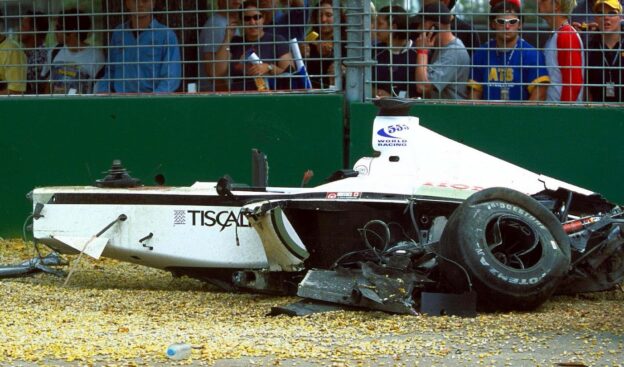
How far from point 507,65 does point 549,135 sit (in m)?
0.68

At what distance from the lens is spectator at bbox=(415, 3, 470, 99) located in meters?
11.1

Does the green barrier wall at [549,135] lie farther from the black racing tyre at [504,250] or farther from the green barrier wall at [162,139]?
the black racing tyre at [504,250]

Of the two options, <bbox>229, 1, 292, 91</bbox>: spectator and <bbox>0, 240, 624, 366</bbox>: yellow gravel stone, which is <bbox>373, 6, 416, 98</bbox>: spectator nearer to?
<bbox>229, 1, 292, 91</bbox>: spectator

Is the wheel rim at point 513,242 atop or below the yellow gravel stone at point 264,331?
atop

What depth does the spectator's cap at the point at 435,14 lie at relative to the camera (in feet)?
36.4

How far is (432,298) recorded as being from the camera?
8.34 meters

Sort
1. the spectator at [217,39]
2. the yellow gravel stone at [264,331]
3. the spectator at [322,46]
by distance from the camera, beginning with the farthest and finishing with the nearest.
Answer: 1. the spectator at [217,39]
2. the spectator at [322,46]
3. the yellow gravel stone at [264,331]

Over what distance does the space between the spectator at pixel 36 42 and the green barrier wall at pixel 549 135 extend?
300cm

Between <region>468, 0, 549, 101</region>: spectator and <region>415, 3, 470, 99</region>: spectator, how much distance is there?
12 centimetres

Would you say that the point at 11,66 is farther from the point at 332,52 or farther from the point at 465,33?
the point at 465,33

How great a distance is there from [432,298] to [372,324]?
57 centimetres

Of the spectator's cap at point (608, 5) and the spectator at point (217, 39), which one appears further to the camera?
the spectator at point (217, 39)

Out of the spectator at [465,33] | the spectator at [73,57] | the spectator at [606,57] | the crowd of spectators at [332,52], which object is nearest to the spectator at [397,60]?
the crowd of spectators at [332,52]

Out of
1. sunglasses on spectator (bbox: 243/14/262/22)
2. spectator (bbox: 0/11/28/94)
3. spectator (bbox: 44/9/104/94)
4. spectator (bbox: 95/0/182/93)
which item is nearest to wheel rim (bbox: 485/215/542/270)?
sunglasses on spectator (bbox: 243/14/262/22)
